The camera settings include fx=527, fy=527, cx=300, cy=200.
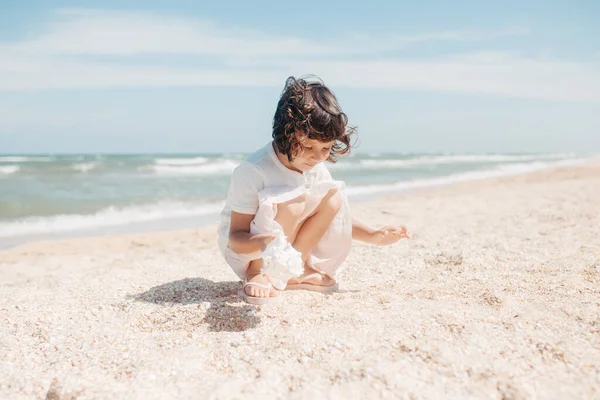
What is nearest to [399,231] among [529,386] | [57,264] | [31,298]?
[529,386]

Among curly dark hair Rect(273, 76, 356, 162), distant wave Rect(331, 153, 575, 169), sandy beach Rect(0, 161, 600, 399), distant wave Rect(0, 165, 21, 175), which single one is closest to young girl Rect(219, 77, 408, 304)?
curly dark hair Rect(273, 76, 356, 162)

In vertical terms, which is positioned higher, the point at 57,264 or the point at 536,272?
the point at 536,272

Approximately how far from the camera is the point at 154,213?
324 inches

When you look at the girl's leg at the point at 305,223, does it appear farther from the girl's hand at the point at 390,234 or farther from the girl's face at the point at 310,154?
the girl's hand at the point at 390,234

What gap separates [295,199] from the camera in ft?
9.18

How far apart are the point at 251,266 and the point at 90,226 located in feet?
16.5

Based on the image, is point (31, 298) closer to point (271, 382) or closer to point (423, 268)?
point (271, 382)

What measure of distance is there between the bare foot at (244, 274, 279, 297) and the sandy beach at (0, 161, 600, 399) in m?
0.09

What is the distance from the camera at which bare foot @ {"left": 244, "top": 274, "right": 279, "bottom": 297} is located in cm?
271

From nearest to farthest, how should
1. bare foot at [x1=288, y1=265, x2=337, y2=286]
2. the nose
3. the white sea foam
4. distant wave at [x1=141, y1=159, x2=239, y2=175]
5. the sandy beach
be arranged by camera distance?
the sandy beach, the nose, bare foot at [x1=288, y1=265, x2=337, y2=286], the white sea foam, distant wave at [x1=141, y1=159, x2=239, y2=175]

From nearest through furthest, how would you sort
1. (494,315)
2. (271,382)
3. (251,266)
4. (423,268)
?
(271,382)
(494,315)
(251,266)
(423,268)

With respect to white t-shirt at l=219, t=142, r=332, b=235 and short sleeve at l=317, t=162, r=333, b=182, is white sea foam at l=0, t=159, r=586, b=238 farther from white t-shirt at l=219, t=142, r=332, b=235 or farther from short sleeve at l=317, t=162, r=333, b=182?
short sleeve at l=317, t=162, r=333, b=182

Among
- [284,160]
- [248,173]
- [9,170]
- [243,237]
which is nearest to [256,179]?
[248,173]

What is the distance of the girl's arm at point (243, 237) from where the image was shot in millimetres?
2658
